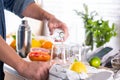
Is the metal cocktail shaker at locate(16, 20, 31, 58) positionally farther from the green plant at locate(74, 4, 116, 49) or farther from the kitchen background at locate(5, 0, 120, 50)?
the kitchen background at locate(5, 0, 120, 50)

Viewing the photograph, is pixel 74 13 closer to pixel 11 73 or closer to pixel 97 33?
pixel 97 33

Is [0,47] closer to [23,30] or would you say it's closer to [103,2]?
[23,30]

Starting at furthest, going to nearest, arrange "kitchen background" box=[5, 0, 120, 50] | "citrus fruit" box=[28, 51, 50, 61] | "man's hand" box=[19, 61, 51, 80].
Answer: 1. "kitchen background" box=[5, 0, 120, 50]
2. "citrus fruit" box=[28, 51, 50, 61]
3. "man's hand" box=[19, 61, 51, 80]

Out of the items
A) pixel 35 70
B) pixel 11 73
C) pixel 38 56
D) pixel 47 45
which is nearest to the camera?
pixel 35 70

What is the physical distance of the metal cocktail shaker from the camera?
1.53m

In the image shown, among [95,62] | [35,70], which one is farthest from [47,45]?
[35,70]

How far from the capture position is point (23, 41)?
1.55 m

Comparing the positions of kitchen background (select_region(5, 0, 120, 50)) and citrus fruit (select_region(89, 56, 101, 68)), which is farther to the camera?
kitchen background (select_region(5, 0, 120, 50))

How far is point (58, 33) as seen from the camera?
5.34 ft

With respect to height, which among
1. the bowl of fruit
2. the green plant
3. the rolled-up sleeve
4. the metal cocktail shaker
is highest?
the rolled-up sleeve

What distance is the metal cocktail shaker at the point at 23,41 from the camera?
5.02ft

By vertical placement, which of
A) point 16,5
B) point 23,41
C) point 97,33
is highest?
point 16,5

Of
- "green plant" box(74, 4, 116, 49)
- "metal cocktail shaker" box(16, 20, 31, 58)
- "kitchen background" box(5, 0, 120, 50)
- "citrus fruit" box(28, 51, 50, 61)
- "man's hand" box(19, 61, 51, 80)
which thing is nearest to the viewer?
"man's hand" box(19, 61, 51, 80)

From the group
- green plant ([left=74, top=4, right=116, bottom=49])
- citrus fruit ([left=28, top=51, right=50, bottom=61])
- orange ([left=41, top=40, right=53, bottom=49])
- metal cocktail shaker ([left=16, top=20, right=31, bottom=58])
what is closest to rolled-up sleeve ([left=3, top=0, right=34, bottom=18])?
metal cocktail shaker ([left=16, top=20, right=31, bottom=58])
